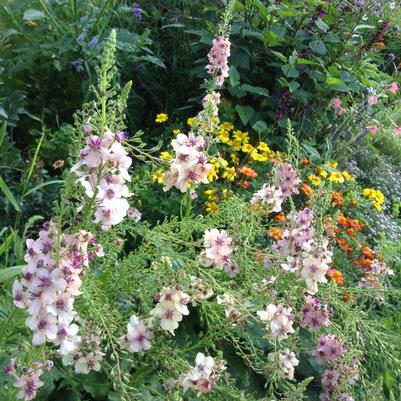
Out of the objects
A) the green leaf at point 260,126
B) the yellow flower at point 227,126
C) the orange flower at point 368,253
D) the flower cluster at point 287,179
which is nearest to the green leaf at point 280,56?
the green leaf at point 260,126

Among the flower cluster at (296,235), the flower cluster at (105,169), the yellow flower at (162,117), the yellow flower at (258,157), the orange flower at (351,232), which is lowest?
→ the yellow flower at (162,117)

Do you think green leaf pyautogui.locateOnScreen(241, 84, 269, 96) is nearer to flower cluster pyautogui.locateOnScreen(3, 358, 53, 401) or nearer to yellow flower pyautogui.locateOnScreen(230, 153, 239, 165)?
yellow flower pyautogui.locateOnScreen(230, 153, 239, 165)

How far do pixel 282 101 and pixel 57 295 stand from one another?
254 cm

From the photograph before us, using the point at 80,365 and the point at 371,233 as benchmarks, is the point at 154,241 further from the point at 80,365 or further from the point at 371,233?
the point at 371,233

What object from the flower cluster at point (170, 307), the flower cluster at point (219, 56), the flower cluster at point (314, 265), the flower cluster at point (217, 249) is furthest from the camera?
the flower cluster at point (219, 56)

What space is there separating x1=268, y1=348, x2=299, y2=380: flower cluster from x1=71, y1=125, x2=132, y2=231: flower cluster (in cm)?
64

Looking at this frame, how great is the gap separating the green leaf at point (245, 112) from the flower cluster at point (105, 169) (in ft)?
7.63

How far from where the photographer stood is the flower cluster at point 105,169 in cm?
116

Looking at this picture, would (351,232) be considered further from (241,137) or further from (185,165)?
(185,165)

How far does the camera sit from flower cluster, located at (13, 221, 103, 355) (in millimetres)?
1190

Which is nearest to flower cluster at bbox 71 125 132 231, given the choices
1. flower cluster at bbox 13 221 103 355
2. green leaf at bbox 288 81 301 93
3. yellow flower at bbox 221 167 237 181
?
flower cluster at bbox 13 221 103 355

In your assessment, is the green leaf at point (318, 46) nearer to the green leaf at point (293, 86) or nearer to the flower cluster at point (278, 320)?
the green leaf at point (293, 86)

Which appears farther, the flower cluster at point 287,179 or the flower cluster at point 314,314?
the flower cluster at point 287,179

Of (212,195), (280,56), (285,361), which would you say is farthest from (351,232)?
(285,361)
